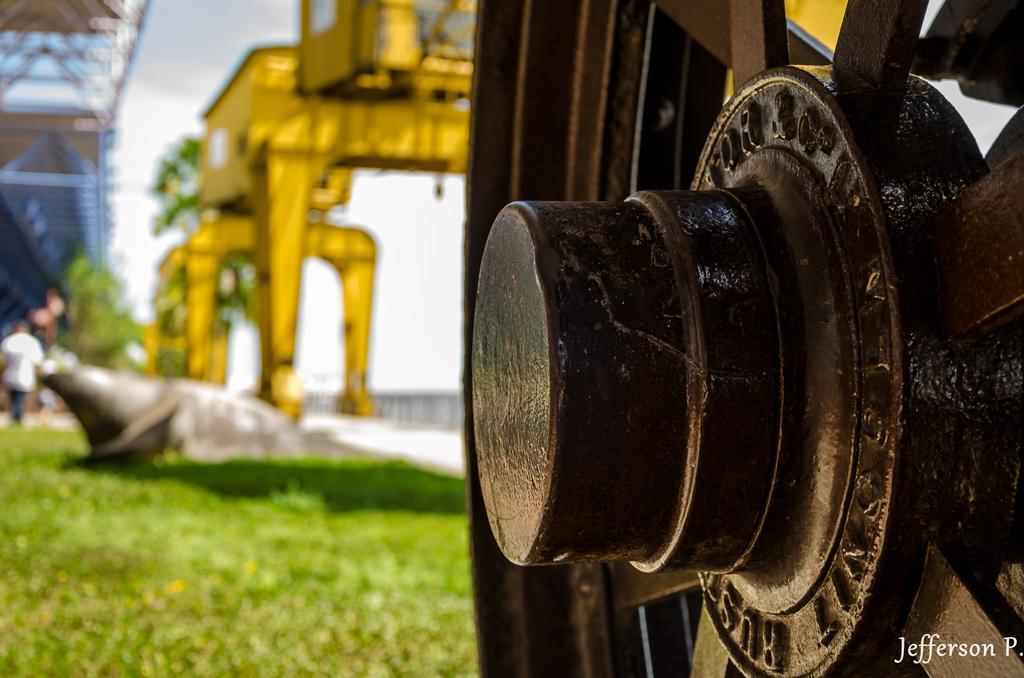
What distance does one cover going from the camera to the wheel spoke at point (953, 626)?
708 millimetres

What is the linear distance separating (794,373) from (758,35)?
342 mm

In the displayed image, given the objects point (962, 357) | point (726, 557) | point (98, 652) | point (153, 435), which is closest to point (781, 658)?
point (726, 557)

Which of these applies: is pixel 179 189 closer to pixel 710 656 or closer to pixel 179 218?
pixel 179 218

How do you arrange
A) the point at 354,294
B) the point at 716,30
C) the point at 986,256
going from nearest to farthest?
the point at 986,256, the point at 716,30, the point at 354,294

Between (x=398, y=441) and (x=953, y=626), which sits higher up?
(x=953, y=626)

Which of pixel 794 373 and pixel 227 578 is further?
pixel 227 578

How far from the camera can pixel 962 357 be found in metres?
0.71

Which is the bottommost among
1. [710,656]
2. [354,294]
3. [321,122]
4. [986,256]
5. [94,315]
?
[94,315]

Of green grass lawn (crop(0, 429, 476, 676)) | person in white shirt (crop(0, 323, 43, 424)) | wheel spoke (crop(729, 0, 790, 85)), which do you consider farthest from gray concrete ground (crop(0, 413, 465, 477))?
wheel spoke (crop(729, 0, 790, 85))

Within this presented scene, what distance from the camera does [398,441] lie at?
46.1ft

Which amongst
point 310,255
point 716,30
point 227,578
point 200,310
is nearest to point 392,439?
point 310,255

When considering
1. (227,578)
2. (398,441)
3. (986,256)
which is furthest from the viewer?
(398,441)

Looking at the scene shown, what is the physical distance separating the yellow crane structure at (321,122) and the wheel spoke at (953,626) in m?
8.23

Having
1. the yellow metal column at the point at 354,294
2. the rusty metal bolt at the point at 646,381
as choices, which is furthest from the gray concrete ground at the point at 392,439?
the rusty metal bolt at the point at 646,381
